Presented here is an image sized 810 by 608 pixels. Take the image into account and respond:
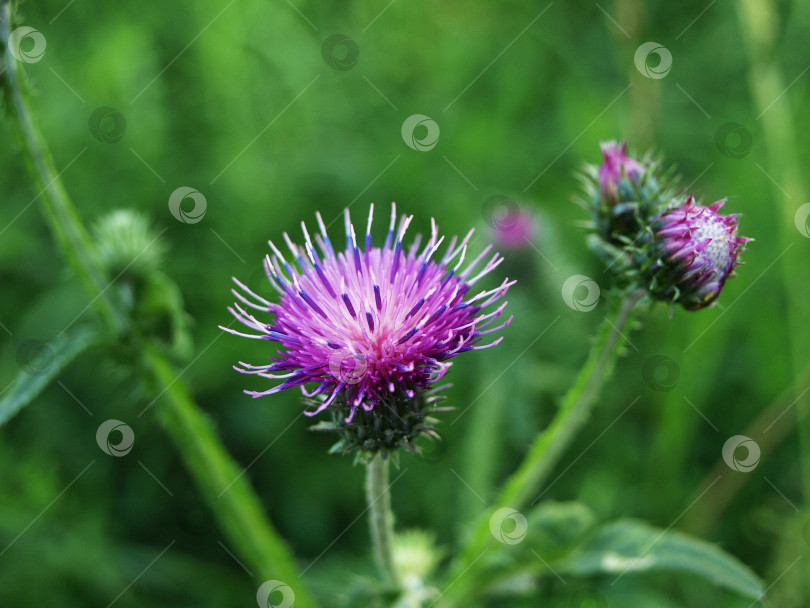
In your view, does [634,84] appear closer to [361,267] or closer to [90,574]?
[361,267]

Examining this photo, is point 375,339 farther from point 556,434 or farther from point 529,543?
point 529,543

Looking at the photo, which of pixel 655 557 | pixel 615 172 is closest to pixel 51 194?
pixel 615 172

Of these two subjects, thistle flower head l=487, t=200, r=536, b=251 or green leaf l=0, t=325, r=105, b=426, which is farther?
thistle flower head l=487, t=200, r=536, b=251

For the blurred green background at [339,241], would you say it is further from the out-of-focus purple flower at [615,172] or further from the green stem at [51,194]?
the out-of-focus purple flower at [615,172]

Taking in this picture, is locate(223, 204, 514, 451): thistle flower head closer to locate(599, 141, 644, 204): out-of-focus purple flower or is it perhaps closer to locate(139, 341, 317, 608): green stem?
locate(599, 141, 644, 204): out-of-focus purple flower

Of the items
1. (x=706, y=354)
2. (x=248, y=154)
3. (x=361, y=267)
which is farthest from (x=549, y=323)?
(x=361, y=267)

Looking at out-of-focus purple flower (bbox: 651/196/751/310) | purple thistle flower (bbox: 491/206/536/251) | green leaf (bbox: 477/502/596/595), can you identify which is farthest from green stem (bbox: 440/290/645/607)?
purple thistle flower (bbox: 491/206/536/251)
